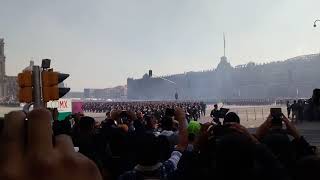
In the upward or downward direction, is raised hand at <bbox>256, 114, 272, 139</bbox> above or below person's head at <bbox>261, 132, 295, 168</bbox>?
above

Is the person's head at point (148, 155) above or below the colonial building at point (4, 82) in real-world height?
below

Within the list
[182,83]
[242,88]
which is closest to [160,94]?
[182,83]

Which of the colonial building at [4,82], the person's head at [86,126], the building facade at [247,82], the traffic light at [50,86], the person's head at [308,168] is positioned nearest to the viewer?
the person's head at [308,168]

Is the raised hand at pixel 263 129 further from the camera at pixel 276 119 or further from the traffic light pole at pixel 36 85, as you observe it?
the traffic light pole at pixel 36 85

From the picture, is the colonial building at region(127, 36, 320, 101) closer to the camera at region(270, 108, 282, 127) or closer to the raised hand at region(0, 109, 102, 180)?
the camera at region(270, 108, 282, 127)

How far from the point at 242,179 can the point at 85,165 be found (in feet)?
2.68

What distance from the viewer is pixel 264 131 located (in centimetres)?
427

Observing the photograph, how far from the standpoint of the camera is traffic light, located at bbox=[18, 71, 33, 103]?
8266 mm

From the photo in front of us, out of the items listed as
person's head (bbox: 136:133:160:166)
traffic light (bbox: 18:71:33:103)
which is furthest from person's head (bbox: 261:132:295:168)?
traffic light (bbox: 18:71:33:103)

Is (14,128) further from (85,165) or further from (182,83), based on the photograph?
(182,83)

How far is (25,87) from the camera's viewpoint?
8.31 metres

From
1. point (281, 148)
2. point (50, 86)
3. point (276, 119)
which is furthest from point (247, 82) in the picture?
point (281, 148)

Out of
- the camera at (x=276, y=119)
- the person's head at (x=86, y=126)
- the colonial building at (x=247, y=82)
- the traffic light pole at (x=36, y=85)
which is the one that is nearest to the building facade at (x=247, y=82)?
the colonial building at (x=247, y=82)

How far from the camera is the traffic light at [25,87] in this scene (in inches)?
325
